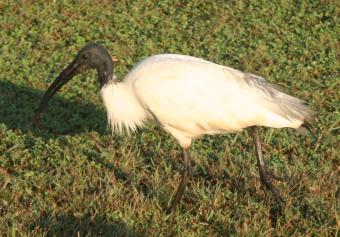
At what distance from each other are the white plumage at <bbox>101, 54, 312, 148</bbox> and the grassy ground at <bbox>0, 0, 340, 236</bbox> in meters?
0.57

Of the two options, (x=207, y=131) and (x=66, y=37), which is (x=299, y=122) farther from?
(x=66, y=37)

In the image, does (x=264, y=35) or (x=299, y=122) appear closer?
(x=299, y=122)

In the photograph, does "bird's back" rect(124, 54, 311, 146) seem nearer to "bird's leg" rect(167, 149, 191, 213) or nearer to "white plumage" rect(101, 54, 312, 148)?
"white plumage" rect(101, 54, 312, 148)

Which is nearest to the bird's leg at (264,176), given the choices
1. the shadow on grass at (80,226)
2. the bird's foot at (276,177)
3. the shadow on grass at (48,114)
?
the bird's foot at (276,177)

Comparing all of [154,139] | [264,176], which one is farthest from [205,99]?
[154,139]

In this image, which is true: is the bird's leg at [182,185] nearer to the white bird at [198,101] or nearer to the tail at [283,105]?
the white bird at [198,101]

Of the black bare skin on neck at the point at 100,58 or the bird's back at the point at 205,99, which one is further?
the black bare skin on neck at the point at 100,58

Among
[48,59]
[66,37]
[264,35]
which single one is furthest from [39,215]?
[264,35]

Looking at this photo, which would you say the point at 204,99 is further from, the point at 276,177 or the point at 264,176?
the point at 276,177

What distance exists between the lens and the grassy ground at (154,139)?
4762mm

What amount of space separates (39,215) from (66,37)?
13.2 ft

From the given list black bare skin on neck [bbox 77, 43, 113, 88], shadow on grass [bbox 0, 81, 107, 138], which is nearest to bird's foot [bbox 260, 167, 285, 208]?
black bare skin on neck [bbox 77, 43, 113, 88]

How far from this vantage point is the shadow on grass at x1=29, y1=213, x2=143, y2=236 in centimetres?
450

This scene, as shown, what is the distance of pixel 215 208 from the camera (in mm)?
4941
